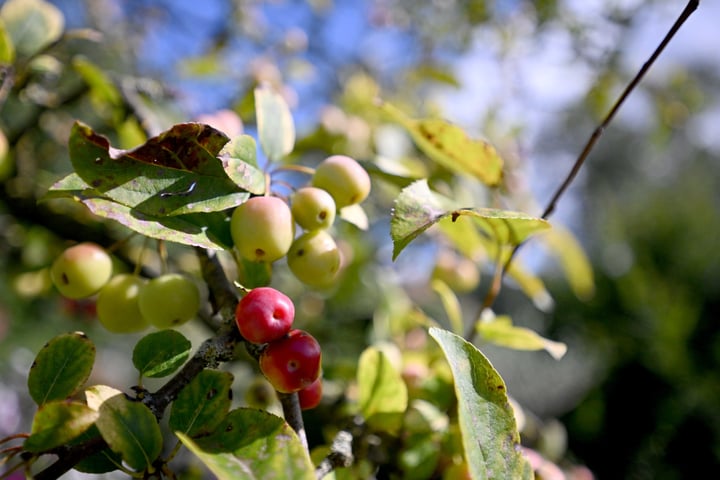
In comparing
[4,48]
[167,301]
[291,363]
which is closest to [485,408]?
[291,363]

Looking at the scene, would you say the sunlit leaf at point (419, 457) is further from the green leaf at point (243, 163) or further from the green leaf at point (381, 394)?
the green leaf at point (243, 163)

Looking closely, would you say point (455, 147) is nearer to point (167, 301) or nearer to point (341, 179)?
point (341, 179)

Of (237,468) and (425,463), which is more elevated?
(237,468)

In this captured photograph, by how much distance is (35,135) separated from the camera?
36.9 inches

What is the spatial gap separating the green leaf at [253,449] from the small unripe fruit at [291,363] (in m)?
0.02

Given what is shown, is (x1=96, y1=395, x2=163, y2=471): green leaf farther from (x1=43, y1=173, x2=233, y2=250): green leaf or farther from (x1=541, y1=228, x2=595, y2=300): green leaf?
(x1=541, y1=228, x2=595, y2=300): green leaf

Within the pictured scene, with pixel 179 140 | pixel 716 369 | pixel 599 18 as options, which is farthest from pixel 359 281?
pixel 716 369

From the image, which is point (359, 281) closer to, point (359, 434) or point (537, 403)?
point (359, 434)

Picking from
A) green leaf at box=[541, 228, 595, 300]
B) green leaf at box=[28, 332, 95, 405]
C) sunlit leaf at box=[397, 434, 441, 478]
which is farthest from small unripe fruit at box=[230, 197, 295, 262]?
green leaf at box=[541, 228, 595, 300]

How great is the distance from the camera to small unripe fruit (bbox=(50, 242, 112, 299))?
433mm

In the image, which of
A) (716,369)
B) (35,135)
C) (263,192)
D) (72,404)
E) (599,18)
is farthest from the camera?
(716,369)

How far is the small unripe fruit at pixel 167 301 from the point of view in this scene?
0.39 m

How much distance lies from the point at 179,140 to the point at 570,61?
1.17 metres

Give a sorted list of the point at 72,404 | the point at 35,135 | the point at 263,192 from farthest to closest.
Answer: the point at 35,135 → the point at 263,192 → the point at 72,404
